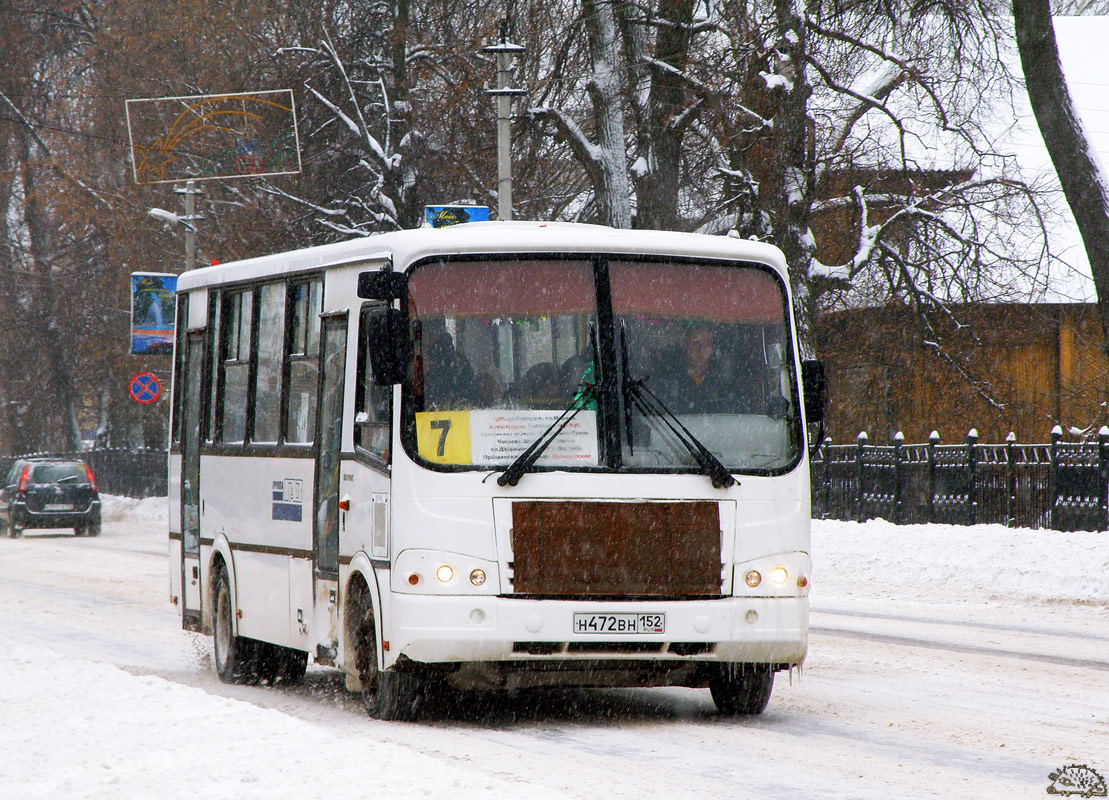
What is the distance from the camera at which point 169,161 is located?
1481 inches

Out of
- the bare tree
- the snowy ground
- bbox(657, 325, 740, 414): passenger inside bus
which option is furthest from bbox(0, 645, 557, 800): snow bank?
the bare tree

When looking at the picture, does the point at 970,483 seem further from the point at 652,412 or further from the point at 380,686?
the point at 380,686

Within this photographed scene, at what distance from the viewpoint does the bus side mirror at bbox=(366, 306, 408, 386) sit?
31.3 ft

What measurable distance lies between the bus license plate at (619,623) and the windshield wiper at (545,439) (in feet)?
2.62

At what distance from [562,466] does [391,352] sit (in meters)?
1.09

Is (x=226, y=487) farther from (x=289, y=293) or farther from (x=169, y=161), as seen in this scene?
(x=169, y=161)

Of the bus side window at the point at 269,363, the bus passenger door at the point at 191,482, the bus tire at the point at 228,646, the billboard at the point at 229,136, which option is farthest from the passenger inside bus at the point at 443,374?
the billboard at the point at 229,136

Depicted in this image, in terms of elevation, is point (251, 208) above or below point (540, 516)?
above

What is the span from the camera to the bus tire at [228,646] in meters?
12.5

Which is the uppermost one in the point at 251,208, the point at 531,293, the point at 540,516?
the point at 251,208

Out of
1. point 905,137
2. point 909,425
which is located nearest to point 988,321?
point 905,137

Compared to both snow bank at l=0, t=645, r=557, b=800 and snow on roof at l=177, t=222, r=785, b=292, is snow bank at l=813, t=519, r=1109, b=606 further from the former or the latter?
snow bank at l=0, t=645, r=557, b=800

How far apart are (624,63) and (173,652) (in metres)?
15.4

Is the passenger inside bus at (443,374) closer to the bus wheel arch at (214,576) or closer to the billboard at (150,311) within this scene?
the bus wheel arch at (214,576)
